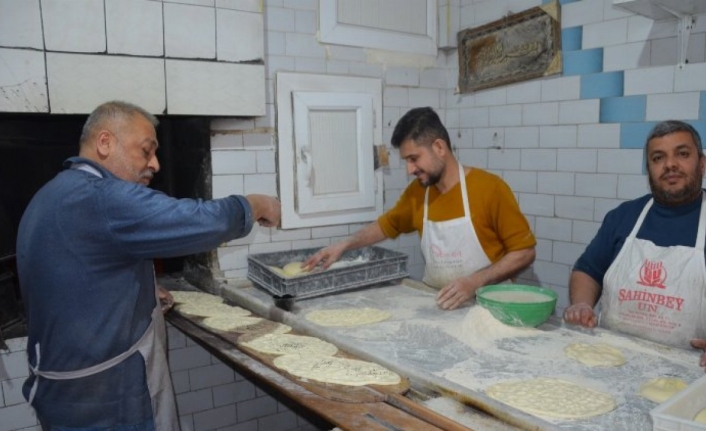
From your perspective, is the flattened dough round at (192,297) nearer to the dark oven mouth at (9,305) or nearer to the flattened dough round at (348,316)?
the flattened dough round at (348,316)

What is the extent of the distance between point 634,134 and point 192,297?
7.93ft

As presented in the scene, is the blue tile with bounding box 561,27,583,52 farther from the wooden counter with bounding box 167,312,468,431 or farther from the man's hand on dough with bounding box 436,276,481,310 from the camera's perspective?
the wooden counter with bounding box 167,312,468,431

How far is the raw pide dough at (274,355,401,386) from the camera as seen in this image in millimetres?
1790

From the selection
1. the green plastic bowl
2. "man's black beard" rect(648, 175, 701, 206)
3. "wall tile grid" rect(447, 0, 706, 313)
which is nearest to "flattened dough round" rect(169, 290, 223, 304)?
the green plastic bowl

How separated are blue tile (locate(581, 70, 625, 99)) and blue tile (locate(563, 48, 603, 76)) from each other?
0.12 ft

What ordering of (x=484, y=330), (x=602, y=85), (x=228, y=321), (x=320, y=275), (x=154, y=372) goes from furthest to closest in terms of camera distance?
1. (x=602, y=85)
2. (x=320, y=275)
3. (x=228, y=321)
4. (x=484, y=330)
5. (x=154, y=372)

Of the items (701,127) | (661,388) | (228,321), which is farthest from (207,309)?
(701,127)

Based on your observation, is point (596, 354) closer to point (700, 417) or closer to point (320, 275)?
point (700, 417)

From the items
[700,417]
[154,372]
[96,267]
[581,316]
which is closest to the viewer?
[700,417]

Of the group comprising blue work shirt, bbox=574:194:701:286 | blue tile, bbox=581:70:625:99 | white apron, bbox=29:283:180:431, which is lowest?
white apron, bbox=29:283:180:431

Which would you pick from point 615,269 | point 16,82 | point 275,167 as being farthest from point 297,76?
point 615,269

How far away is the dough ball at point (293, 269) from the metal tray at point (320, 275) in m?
0.10

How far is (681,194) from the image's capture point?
7.33 feet

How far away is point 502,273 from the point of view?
262 centimetres
